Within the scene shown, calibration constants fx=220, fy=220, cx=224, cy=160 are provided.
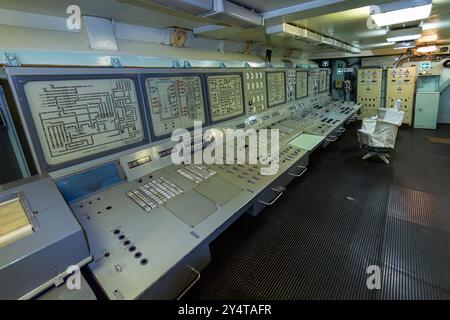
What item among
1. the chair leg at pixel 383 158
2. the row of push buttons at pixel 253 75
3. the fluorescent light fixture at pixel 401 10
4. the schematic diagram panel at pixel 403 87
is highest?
the fluorescent light fixture at pixel 401 10

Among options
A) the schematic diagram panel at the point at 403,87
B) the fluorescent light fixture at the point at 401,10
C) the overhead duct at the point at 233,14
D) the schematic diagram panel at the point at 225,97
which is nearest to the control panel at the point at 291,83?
the schematic diagram panel at the point at 225,97

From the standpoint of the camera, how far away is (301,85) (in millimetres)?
4434

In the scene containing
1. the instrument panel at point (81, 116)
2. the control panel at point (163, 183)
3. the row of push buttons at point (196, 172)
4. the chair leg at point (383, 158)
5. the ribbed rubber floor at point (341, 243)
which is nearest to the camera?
the control panel at point (163, 183)

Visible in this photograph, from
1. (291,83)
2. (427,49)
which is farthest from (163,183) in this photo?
(427,49)

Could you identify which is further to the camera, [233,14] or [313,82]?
[313,82]

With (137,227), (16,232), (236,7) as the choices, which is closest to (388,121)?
(236,7)

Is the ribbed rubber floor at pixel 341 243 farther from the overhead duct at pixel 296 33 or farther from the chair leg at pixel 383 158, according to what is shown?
the overhead duct at pixel 296 33

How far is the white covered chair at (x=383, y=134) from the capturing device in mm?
3445

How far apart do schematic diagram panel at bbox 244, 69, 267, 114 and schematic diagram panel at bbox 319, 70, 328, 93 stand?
316cm

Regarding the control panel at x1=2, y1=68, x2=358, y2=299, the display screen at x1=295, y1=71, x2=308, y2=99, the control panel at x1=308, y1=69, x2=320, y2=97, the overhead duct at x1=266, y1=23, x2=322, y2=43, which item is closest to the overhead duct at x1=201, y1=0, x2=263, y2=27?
the overhead duct at x1=266, y1=23, x2=322, y2=43

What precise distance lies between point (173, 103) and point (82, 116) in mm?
744

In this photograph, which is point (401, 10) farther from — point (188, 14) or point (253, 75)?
point (188, 14)

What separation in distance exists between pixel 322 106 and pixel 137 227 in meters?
5.03

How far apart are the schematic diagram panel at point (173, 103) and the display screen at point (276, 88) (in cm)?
145
